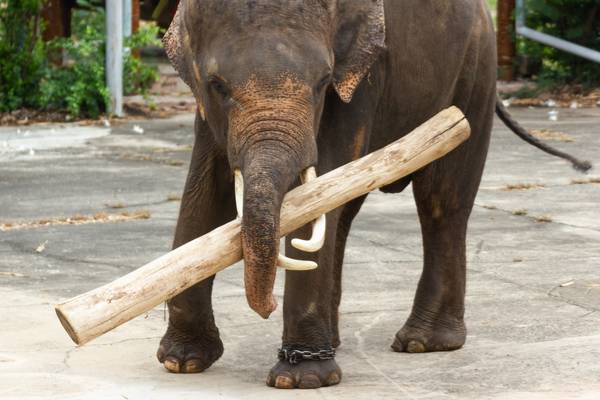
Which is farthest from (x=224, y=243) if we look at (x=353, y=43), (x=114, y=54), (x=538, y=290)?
(x=114, y=54)

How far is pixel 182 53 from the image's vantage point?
5.92m

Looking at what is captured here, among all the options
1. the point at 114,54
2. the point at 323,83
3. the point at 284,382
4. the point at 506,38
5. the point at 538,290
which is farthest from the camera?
the point at 506,38

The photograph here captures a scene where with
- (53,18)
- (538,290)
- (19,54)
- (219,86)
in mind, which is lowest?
(53,18)

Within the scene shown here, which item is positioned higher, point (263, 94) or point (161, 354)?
point (263, 94)

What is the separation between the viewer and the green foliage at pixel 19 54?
15484 millimetres

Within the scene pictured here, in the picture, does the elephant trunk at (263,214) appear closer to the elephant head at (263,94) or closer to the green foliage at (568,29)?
the elephant head at (263,94)

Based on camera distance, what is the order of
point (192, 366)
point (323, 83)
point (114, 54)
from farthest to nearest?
point (114, 54)
point (192, 366)
point (323, 83)

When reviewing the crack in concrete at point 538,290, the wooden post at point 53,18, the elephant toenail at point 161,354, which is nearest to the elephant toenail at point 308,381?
the elephant toenail at point 161,354

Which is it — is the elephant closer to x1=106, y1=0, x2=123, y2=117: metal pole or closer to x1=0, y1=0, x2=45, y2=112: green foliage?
x1=106, y1=0, x2=123, y2=117: metal pole

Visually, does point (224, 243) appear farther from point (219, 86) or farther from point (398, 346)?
point (398, 346)

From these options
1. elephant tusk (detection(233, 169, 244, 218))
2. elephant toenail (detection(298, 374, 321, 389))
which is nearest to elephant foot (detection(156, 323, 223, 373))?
elephant toenail (detection(298, 374, 321, 389))

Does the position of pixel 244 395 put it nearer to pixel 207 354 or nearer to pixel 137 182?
pixel 207 354

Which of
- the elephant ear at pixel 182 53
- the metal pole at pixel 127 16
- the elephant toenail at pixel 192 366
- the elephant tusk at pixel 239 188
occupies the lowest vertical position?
the metal pole at pixel 127 16

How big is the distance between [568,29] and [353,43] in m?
11.0
